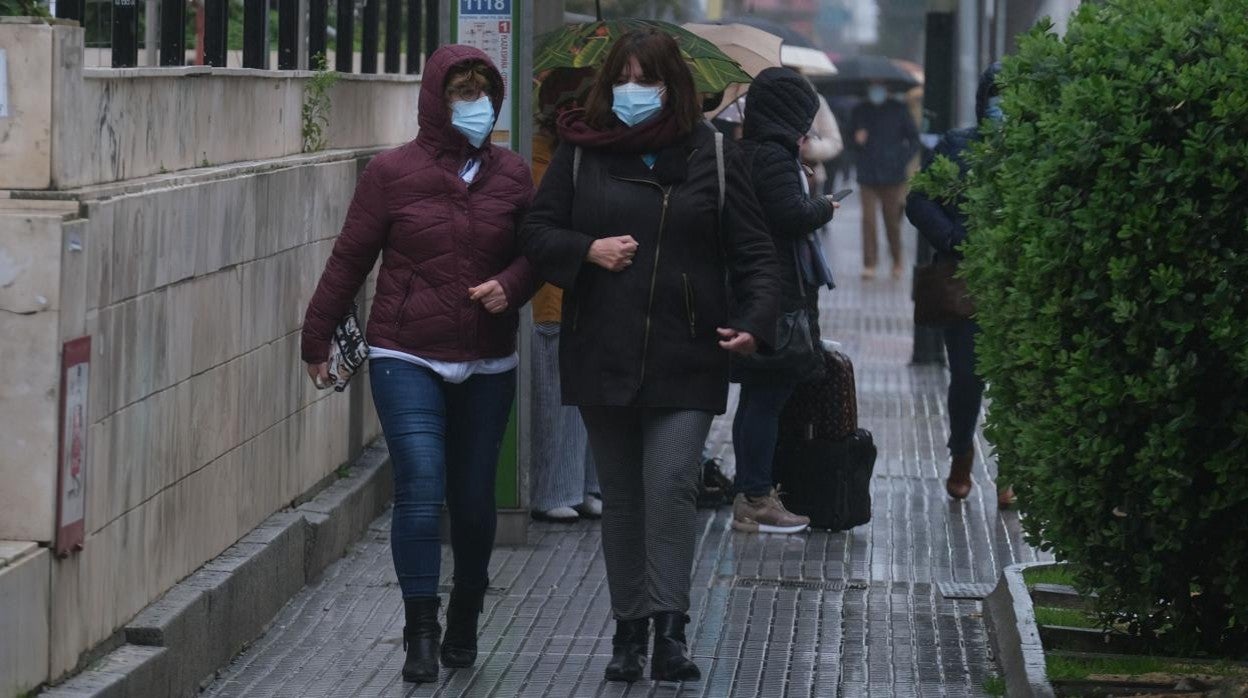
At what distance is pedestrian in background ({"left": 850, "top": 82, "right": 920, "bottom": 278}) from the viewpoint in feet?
77.8

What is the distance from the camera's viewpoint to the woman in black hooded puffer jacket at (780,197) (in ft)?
29.2

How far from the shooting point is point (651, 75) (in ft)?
21.7

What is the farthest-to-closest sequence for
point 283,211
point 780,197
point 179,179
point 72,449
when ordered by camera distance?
point 780,197 → point 283,211 → point 179,179 → point 72,449

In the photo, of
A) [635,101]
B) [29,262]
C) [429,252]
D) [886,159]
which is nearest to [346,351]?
[429,252]

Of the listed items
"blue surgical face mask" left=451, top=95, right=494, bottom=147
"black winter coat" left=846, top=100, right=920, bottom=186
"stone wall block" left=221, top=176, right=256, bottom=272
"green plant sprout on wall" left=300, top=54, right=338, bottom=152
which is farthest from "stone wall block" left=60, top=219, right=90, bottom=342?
"black winter coat" left=846, top=100, right=920, bottom=186

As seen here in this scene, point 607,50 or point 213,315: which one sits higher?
point 607,50

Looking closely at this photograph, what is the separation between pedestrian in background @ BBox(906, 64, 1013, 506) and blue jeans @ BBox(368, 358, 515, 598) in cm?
356

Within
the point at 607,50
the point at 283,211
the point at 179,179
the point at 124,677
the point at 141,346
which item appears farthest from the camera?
the point at 607,50

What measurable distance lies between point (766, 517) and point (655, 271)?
122 inches

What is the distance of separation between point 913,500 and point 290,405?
345cm

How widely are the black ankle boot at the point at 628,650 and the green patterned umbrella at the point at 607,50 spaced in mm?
2846

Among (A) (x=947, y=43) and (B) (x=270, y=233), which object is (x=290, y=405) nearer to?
(B) (x=270, y=233)

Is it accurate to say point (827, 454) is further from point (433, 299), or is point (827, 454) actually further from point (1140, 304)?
point (1140, 304)

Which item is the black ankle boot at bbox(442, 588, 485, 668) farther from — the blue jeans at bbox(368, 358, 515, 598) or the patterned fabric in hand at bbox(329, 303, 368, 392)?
the patterned fabric in hand at bbox(329, 303, 368, 392)
